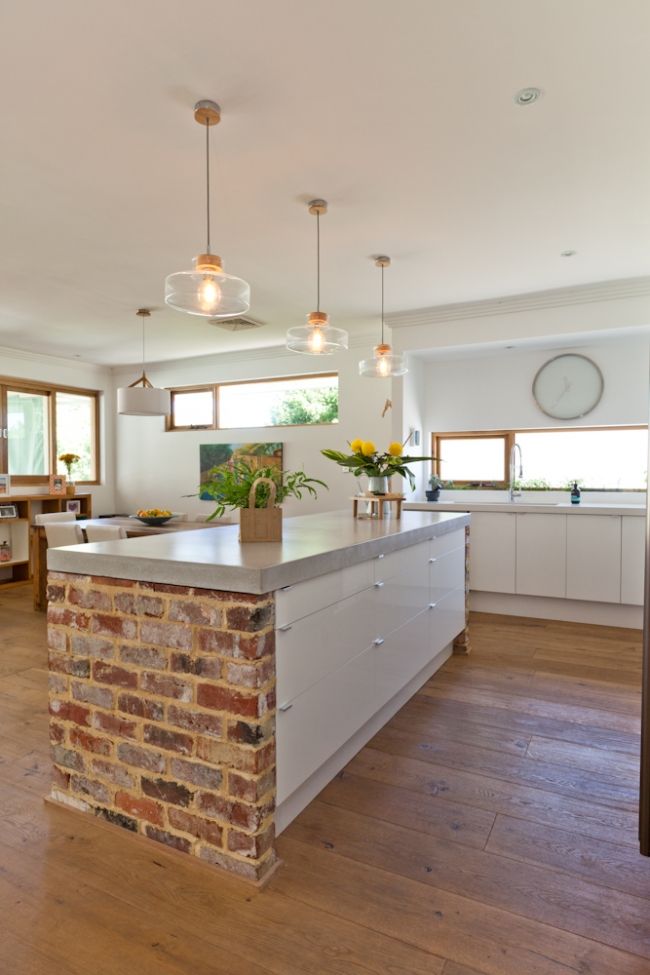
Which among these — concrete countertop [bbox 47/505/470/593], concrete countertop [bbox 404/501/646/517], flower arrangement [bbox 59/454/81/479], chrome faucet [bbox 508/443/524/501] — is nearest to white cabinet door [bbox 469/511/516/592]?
concrete countertop [bbox 404/501/646/517]

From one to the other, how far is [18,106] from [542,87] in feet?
6.42

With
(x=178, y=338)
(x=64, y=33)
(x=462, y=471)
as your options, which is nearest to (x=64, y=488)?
(x=178, y=338)

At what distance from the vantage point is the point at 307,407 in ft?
21.3

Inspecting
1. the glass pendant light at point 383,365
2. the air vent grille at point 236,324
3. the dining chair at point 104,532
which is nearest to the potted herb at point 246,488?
the glass pendant light at point 383,365

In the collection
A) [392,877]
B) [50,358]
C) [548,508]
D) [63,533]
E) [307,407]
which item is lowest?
[392,877]

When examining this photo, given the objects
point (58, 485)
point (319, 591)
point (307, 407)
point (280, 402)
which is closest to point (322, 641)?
point (319, 591)

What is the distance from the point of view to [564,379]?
5.02 meters

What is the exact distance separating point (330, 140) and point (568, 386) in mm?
3363

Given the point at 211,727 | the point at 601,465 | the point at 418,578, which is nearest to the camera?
the point at 211,727

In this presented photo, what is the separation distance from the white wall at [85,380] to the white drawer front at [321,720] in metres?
5.68

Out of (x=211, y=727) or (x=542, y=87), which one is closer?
(x=211, y=727)

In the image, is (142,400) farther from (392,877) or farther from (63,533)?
(392,877)

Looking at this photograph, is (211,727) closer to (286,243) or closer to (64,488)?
(286,243)

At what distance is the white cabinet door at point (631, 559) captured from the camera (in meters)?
4.34
